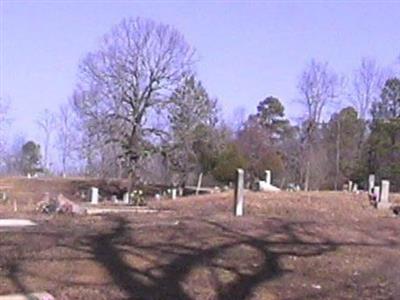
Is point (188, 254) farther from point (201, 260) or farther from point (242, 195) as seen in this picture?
point (242, 195)

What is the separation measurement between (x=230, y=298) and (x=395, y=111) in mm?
59687

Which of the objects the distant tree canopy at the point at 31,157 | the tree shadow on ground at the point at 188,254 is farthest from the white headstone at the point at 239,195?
the distant tree canopy at the point at 31,157

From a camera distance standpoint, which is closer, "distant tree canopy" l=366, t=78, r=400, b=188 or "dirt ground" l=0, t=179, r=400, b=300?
"dirt ground" l=0, t=179, r=400, b=300

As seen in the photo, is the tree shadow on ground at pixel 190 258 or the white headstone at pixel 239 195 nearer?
the tree shadow on ground at pixel 190 258

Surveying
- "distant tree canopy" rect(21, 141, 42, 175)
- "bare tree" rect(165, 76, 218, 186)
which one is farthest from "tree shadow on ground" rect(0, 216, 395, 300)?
"distant tree canopy" rect(21, 141, 42, 175)

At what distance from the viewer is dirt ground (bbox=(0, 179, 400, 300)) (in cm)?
1010

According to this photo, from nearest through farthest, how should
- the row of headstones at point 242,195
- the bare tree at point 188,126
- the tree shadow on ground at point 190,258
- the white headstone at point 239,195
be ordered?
1. the tree shadow on ground at point 190,258
2. the white headstone at point 239,195
3. the row of headstones at point 242,195
4. the bare tree at point 188,126

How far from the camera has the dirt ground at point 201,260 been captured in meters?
10.1

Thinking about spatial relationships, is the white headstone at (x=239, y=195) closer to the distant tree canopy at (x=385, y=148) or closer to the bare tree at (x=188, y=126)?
the bare tree at (x=188, y=126)

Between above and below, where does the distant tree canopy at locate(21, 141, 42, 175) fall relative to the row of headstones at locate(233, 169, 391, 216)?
above

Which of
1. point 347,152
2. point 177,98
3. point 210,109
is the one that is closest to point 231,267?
point 177,98

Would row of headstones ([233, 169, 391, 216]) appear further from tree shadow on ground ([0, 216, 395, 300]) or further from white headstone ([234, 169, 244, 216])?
tree shadow on ground ([0, 216, 395, 300])

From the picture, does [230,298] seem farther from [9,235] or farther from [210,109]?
[210,109]

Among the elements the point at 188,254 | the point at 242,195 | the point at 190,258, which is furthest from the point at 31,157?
the point at 190,258
